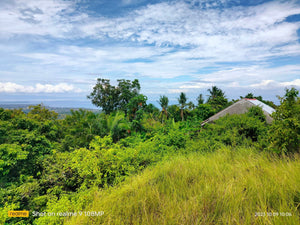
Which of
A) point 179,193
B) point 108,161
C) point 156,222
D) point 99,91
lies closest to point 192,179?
point 179,193

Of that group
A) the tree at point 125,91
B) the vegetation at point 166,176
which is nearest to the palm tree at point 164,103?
the tree at point 125,91

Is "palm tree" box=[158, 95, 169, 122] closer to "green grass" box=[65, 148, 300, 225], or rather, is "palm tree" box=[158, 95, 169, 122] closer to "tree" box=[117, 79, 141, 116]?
"tree" box=[117, 79, 141, 116]

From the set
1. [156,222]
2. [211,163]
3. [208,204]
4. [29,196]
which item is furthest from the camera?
[29,196]

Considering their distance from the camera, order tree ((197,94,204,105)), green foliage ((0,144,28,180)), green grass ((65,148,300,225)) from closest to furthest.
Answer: green grass ((65,148,300,225))
green foliage ((0,144,28,180))
tree ((197,94,204,105))

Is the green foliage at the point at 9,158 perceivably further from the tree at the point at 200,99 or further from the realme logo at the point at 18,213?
the tree at the point at 200,99

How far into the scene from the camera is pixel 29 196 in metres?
5.12

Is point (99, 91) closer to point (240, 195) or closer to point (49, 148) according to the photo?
point (49, 148)

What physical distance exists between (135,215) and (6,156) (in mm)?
5586

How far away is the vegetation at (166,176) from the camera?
2229 millimetres

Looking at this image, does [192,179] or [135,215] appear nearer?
[135,215]

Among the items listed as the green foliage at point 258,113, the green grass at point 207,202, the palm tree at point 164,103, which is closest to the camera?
the green grass at point 207,202

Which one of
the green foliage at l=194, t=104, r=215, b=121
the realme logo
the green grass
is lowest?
the realme logo

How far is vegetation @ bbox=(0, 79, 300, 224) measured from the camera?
2.23 m

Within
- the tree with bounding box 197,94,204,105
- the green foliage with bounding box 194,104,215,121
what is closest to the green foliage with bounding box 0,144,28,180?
the green foliage with bounding box 194,104,215,121
